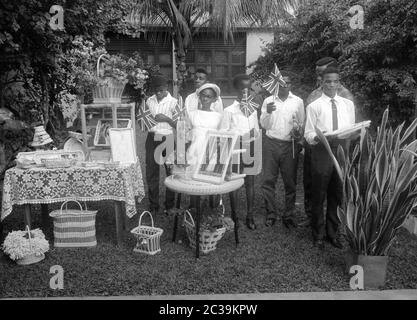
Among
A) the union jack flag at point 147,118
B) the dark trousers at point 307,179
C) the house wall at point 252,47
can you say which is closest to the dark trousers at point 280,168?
the dark trousers at point 307,179

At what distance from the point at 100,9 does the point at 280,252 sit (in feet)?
13.7

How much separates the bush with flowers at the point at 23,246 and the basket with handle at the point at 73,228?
0.78 ft

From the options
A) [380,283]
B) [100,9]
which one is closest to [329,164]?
[380,283]

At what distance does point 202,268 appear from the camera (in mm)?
3924

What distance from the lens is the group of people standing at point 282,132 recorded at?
418 centimetres

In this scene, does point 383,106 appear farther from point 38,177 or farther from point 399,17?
point 38,177

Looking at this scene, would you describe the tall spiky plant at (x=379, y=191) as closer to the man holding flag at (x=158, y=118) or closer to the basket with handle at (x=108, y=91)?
the man holding flag at (x=158, y=118)

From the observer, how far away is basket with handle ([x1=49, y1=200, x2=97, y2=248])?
169 inches

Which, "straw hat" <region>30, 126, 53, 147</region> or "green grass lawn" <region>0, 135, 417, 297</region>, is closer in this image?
"green grass lawn" <region>0, 135, 417, 297</region>

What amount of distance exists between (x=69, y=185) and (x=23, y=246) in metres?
0.69

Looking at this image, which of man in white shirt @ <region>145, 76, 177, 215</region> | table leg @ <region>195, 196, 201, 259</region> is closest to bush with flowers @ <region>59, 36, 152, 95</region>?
man in white shirt @ <region>145, 76, 177, 215</region>

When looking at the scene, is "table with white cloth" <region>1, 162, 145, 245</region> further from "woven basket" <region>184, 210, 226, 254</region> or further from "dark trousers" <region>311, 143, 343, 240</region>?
"dark trousers" <region>311, 143, 343, 240</region>

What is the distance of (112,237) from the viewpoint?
4.70 metres

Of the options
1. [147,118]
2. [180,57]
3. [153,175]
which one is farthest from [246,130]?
[180,57]
